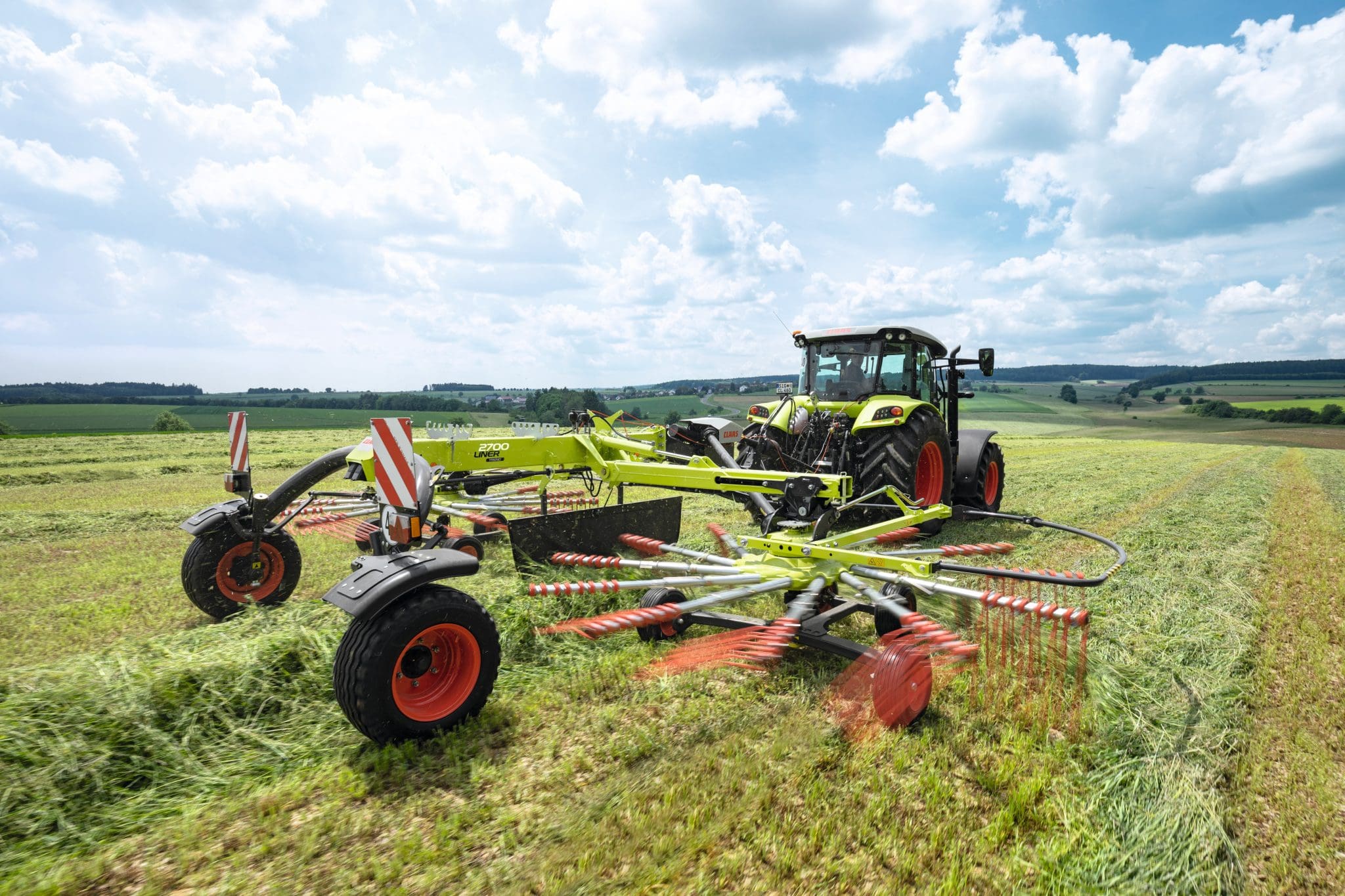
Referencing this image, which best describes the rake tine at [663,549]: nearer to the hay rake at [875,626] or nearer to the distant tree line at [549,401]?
the hay rake at [875,626]

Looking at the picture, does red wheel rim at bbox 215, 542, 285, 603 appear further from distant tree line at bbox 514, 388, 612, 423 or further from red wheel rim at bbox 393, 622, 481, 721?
distant tree line at bbox 514, 388, 612, 423

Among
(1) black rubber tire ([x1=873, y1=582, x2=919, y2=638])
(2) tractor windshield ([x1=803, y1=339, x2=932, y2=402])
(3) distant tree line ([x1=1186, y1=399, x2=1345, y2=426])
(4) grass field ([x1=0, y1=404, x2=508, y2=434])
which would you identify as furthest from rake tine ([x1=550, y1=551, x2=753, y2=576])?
(3) distant tree line ([x1=1186, y1=399, x2=1345, y2=426])

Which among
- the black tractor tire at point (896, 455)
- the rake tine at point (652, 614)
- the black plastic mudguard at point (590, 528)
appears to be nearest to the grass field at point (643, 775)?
the rake tine at point (652, 614)

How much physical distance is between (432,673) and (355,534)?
3469 millimetres

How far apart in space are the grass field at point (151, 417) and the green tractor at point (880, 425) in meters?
22.2

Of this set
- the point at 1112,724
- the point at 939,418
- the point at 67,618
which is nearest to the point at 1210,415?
the point at 939,418

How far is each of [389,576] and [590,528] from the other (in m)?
2.67

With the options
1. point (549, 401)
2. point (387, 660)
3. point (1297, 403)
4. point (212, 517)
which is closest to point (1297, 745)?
point (387, 660)

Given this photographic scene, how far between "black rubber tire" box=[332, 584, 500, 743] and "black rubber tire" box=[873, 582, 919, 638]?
219 centimetres

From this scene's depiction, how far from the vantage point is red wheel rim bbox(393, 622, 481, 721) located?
9.55 ft

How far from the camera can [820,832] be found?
236cm

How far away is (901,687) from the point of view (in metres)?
3.01

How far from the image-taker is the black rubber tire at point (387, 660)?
267cm

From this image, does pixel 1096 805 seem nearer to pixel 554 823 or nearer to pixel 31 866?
pixel 554 823
